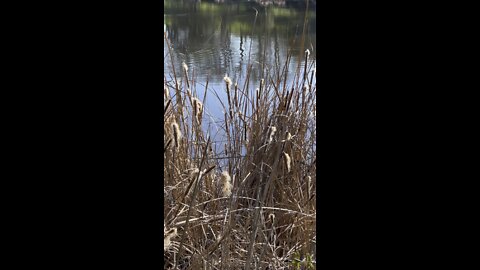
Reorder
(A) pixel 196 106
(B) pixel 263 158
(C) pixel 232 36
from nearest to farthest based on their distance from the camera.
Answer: (A) pixel 196 106, (B) pixel 263 158, (C) pixel 232 36

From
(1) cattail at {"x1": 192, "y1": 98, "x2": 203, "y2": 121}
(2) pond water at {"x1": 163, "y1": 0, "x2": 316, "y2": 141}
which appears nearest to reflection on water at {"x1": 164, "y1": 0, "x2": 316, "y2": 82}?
(2) pond water at {"x1": 163, "y1": 0, "x2": 316, "y2": 141}

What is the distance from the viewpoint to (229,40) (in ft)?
6.81

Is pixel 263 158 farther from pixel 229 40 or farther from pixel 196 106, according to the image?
pixel 229 40

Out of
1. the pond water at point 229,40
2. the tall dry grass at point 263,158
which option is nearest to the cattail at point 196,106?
the tall dry grass at point 263,158

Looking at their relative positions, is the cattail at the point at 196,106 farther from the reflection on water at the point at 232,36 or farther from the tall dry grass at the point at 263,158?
the reflection on water at the point at 232,36

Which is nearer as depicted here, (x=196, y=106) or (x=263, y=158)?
(x=196, y=106)

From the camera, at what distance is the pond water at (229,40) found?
1820mm

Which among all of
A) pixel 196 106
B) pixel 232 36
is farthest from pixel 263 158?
pixel 232 36

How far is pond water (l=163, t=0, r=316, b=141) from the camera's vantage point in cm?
182

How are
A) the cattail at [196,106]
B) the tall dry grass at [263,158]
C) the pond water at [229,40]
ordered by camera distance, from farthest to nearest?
the pond water at [229,40] < the tall dry grass at [263,158] < the cattail at [196,106]
